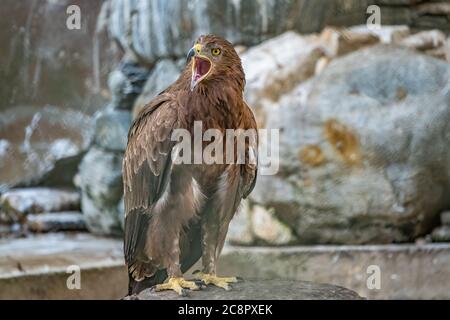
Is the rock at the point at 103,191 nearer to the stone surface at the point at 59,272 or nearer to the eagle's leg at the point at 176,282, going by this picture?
the stone surface at the point at 59,272

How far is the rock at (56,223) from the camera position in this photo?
4141mm

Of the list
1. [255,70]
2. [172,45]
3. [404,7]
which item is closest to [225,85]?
[255,70]

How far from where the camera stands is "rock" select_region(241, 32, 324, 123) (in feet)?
10.2

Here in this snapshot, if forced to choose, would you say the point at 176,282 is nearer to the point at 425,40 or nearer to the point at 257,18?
the point at 257,18

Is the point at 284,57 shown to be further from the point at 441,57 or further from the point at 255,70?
the point at 441,57

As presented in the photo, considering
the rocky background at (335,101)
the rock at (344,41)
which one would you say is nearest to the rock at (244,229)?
the rocky background at (335,101)

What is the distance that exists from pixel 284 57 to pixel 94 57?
1342 millimetres

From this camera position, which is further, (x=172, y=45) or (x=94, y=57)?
(x=94, y=57)

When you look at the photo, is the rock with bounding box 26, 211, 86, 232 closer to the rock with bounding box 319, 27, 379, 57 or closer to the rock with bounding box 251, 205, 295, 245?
the rock with bounding box 251, 205, 295, 245

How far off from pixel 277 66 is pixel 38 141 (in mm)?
1768

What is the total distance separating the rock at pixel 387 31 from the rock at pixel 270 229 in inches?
35.6

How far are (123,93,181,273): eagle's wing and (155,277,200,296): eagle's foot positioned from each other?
0.12 meters

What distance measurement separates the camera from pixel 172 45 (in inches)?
132
